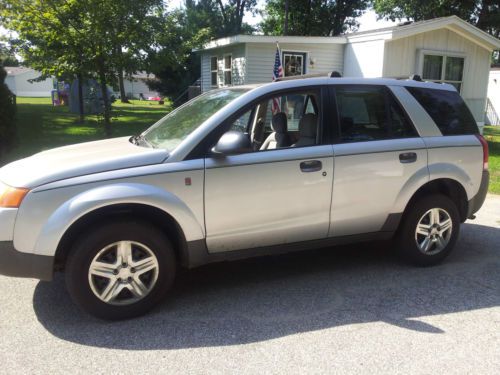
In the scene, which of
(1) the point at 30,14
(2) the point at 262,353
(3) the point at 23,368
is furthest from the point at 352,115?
(1) the point at 30,14

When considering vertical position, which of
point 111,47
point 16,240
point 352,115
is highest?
point 111,47

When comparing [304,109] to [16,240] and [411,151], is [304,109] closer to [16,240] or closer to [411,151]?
[411,151]

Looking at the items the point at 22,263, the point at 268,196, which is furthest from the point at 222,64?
the point at 22,263

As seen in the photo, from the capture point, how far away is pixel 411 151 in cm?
427

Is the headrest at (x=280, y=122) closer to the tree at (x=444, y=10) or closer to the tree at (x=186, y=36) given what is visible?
the tree at (x=186, y=36)

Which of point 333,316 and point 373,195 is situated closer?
point 333,316

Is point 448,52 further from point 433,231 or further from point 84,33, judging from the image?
point 433,231

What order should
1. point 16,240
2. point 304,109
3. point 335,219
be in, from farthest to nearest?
point 304,109, point 335,219, point 16,240

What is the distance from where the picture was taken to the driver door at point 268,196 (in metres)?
3.58

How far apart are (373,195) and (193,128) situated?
171 centimetres

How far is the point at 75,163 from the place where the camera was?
11.2 feet

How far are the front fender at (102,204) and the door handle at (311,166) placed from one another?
39.9 inches

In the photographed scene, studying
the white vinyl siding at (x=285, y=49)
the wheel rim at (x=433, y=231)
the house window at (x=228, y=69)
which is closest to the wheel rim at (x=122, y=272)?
the wheel rim at (x=433, y=231)

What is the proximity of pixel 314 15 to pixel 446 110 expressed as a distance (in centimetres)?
2782
